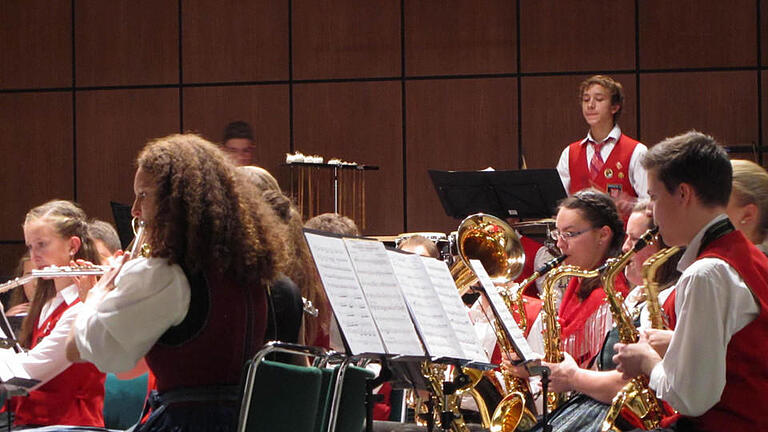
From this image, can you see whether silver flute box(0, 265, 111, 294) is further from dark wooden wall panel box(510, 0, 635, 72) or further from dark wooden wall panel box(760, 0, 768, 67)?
dark wooden wall panel box(760, 0, 768, 67)

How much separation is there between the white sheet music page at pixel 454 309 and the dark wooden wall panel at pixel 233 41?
16.7 feet

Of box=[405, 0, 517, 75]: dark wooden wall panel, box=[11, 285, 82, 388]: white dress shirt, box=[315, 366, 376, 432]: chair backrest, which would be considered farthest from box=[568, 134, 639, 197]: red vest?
box=[11, 285, 82, 388]: white dress shirt

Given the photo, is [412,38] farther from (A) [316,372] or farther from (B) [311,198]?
(A) [316,372]

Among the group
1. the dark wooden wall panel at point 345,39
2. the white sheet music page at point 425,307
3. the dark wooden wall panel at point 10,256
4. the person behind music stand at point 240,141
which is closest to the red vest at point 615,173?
Answer: the dark wooden wall panel at point 345,39

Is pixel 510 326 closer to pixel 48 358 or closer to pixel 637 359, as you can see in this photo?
pixel 637 359

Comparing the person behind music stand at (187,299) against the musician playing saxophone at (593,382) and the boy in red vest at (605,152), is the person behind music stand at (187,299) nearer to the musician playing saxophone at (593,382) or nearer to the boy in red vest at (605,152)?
the musician playing saxophone at (593,382)

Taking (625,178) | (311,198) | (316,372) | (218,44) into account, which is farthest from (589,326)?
(218,44)

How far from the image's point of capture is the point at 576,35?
7230mm

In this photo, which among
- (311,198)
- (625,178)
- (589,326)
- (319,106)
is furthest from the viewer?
(319,106)

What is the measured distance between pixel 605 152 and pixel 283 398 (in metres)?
4.08

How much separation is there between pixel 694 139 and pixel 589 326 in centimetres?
105

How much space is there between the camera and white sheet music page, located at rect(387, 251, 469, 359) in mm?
2514

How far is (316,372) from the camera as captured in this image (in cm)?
231

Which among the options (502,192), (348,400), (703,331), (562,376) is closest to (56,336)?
(348,400)
